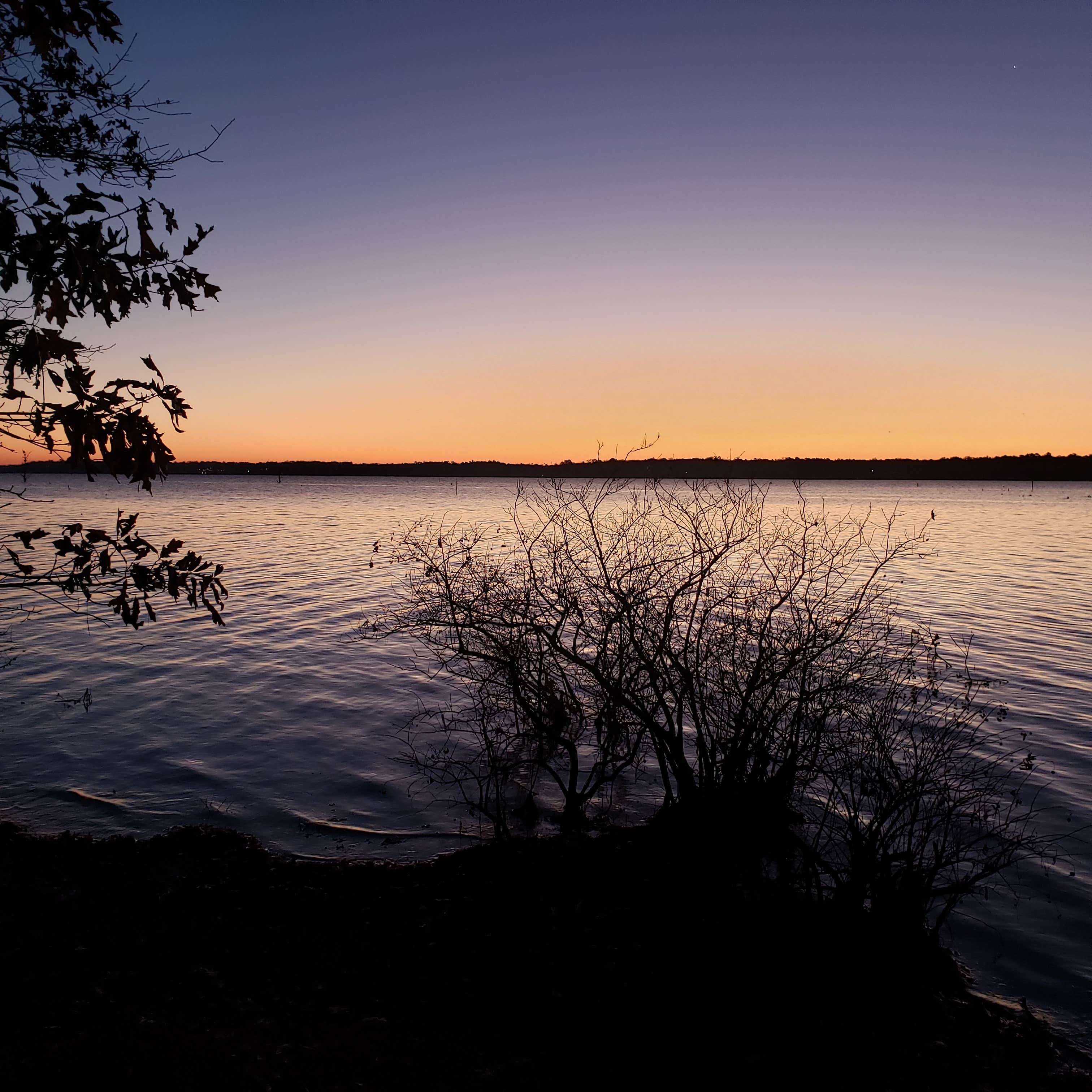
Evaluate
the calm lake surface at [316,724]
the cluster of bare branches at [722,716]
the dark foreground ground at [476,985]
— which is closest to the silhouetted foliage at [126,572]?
the dark foreground ground at [476,985]

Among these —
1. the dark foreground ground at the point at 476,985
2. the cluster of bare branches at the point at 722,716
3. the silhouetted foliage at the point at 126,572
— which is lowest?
the dark foreground ground at the point at 476,985

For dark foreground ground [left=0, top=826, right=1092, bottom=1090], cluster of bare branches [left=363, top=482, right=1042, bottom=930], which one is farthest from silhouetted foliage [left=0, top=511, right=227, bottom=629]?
cluster of bare branches [left=363, top=482, right=1042, bottom=930]

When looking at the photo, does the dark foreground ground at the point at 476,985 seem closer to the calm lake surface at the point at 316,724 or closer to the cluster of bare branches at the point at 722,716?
the cluster of bare branches at the point at 722,716

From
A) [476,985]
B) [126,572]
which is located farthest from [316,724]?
[126,572]

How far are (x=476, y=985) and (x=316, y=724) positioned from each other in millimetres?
10290

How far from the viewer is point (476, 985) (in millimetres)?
6730

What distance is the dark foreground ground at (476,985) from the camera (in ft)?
18.9

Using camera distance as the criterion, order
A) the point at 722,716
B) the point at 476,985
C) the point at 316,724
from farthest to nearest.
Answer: the point at 316,724, the point at 722,716, the point at 476,985

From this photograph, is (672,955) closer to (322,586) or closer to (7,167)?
(7,167)

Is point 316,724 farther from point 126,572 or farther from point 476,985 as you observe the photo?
point 126,572

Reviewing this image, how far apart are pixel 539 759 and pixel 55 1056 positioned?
6.15 m

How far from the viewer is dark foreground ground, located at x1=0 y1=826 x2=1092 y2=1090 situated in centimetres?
575

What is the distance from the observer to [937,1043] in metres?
6.42

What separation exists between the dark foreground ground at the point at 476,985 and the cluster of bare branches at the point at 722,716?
3.33ft
